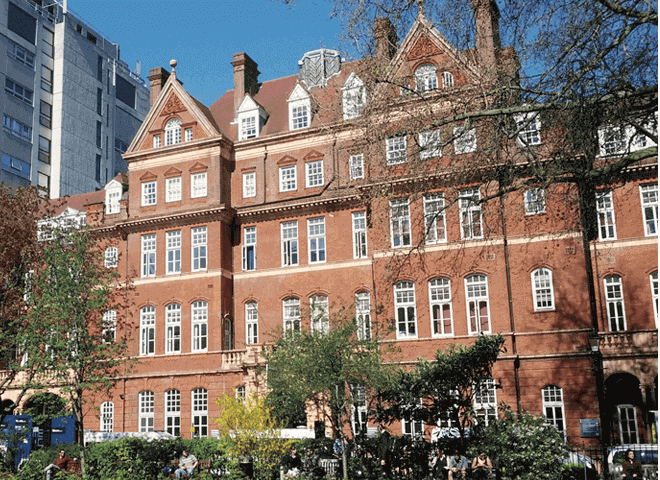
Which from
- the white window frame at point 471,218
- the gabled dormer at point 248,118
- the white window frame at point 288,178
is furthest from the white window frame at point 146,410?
the white window frame at point 471,218

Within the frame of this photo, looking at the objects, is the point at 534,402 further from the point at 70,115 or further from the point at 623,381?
the point at 70,115

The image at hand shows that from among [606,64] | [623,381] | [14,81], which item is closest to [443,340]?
[623,381]

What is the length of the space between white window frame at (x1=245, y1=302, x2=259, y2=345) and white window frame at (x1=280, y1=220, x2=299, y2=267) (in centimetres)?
281

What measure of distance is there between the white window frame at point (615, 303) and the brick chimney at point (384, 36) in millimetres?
20331

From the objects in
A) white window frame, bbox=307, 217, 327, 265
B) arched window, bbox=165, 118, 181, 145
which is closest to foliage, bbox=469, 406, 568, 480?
white window frame, bbox=307, 217, 327, 265

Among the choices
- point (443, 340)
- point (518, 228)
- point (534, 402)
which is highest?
point (518, 228)

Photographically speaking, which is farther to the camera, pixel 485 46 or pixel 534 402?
pixel 534 402

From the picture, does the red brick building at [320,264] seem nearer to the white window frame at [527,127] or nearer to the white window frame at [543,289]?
the white window frame at [543,289]

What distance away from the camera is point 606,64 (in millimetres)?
13234

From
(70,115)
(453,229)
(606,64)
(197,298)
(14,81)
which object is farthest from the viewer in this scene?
(70,115)

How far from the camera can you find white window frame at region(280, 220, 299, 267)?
38031mm

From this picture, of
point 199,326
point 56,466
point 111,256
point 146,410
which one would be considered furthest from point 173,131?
point 56,466

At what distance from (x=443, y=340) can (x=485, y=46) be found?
1771 centimetres

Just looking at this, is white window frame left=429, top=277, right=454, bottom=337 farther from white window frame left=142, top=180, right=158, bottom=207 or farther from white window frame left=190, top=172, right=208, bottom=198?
white window frame left=142, top=180, right=158, bottom=207
